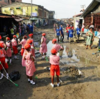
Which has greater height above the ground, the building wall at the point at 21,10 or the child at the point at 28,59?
the building wall at the point at 21,10

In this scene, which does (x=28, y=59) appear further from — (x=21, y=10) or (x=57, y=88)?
(x=21, y=10)

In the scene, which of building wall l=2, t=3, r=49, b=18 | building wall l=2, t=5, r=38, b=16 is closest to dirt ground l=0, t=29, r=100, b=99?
building wall l=2, t=3, r=49, b=18

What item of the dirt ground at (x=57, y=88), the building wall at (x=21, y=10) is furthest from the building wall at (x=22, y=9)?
the dirt ground at (x=57, y=88)

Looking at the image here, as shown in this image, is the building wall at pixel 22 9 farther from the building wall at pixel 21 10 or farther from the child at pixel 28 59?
the child at pixel 28 59

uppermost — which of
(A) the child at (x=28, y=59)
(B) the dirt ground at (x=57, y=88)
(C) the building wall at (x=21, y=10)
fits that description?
(C) the building wall at (x=21, y=10)

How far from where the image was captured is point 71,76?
4941 mm

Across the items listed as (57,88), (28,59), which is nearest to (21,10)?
(28,59)

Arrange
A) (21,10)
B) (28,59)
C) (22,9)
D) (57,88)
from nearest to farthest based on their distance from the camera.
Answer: (28,59), (57,88), (22,9), (21,10)

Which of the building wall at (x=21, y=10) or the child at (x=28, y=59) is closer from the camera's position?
the child at (x=28, y=59)

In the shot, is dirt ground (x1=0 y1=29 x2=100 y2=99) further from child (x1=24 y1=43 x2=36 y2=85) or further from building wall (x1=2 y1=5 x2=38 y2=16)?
building wall (x1=2 y1=5 x2=38 y2=16)

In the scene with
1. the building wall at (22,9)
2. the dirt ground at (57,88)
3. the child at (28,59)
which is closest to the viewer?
the dirt ground at (57,88)

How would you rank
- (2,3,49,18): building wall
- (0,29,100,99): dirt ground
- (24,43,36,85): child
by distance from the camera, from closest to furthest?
1. (0,29,100,99): dirt ground
2. (24,43,36,85): child
3. (2,3,49,18): building wall

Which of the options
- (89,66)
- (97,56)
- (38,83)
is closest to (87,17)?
(97,56)

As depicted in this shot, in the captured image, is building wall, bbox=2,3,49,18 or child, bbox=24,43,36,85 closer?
child, bbox=24,43,36,85
